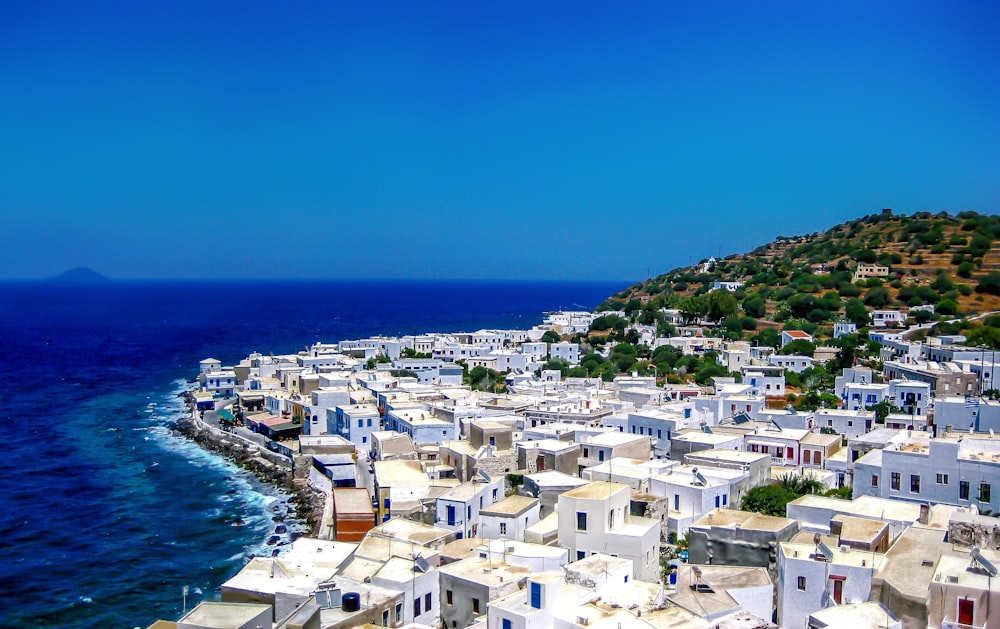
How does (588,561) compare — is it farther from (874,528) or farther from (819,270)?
(819,270)

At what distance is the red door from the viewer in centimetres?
1461

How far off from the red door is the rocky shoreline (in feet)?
69.1

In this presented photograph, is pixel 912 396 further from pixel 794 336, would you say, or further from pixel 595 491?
pixel 794 336

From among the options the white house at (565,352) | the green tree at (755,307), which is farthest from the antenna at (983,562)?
the green tree at (755,307)

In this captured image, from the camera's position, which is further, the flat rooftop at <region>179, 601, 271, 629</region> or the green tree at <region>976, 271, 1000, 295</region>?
the green tree at <region>976, 271, 1000, 295</region>

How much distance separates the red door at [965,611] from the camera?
14.6m

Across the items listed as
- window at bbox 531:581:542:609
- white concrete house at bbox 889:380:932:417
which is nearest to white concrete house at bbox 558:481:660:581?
window at bbox 531:581:542:609

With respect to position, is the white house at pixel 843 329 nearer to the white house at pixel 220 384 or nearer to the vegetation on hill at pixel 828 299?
the vegetation on hill at pixel 828 299

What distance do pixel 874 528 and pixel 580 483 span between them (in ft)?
28.1

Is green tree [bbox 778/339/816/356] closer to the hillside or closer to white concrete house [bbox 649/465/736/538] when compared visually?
the hillside

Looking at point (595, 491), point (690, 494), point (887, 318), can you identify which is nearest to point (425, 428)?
point (690, 494)

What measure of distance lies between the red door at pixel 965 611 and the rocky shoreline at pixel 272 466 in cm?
2105

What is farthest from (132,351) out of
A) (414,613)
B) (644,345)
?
(414,613)

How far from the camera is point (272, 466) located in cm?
4000
